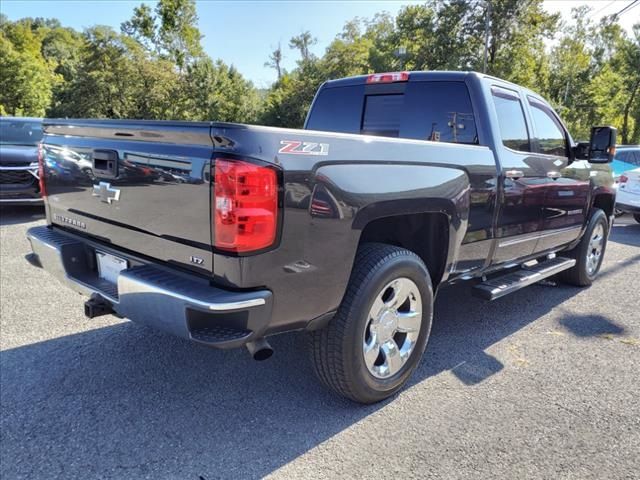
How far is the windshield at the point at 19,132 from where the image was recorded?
8719 millimetres

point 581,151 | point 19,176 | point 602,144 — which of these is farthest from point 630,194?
point 19,176

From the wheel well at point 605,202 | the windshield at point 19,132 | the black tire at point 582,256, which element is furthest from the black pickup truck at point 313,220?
the windshield at point 19,132

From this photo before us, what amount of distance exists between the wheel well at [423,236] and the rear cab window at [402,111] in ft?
2.68

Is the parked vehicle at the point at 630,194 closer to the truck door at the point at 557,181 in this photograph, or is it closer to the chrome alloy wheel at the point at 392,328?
the truck door at the point at 557,181

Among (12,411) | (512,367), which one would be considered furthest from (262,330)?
(512,367)

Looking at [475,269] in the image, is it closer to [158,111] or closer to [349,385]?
[349,385]

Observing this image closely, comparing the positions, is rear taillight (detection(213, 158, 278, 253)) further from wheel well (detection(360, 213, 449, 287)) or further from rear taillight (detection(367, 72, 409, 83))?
rear taillight (detection(367, 72, 409, 83))

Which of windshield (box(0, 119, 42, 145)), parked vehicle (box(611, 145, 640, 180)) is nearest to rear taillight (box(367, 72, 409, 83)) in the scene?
windshield (box(0, 119, 42, 145))

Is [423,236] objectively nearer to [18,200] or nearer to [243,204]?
[243,204]

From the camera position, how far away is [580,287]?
5.27 m

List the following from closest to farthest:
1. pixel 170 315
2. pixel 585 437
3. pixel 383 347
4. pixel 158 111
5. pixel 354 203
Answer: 1. pixel 170 315
2. pixel 354 203
3. pixel 585 437
4. pixel 383 347
5. pixel 158 111

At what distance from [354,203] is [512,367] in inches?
74.8

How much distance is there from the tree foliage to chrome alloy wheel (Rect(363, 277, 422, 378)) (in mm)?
20583

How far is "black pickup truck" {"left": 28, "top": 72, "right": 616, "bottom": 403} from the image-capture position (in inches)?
79.4
